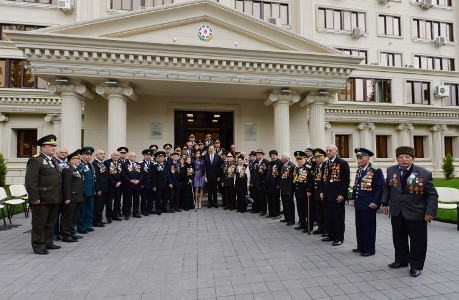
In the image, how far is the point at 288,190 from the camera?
831cm

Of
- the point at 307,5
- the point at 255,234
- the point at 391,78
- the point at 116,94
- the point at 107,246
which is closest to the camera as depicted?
the point at 107,246

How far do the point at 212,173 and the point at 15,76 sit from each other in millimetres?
18968

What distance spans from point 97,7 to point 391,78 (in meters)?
25.1

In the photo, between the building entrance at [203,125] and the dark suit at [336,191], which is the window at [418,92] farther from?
the dark suit at [336,191]

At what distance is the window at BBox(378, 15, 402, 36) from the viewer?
85.0 feet

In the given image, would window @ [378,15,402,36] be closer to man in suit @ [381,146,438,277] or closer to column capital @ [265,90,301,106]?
column capital @ [265,90,301,106]

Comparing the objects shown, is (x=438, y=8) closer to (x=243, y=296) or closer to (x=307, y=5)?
(x=307, y=5)

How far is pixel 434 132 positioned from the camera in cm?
2561

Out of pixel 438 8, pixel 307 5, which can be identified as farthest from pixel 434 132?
pixel 307 5

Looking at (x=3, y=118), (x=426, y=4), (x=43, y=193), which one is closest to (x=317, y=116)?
(x=43, y=193)

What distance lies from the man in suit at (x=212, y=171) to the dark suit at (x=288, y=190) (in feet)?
10.9

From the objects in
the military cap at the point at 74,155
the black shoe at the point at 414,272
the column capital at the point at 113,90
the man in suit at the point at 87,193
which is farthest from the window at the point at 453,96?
the military cap at the point at 74,155

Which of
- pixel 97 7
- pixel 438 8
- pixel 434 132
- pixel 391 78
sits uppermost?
pixel 438 8

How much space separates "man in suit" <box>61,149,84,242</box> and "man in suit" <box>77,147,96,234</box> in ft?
1.04
